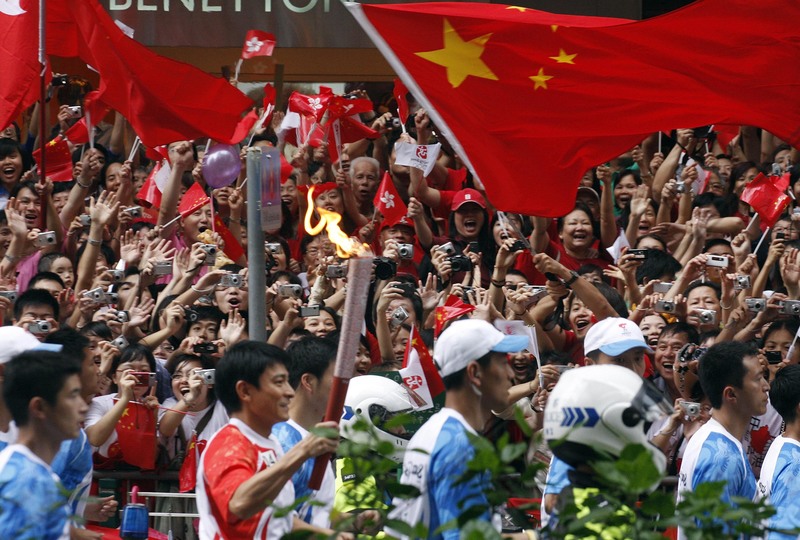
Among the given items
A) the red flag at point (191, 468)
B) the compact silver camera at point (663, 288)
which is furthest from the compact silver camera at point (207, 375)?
the compact silver camera at point (663, 288)

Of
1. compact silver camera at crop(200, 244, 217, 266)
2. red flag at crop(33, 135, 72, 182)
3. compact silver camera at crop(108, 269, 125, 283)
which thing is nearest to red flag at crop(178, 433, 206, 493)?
compact silver camera at crop(200, 244, 217, 266)

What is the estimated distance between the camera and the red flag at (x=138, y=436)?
793cm

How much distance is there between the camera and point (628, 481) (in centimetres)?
392

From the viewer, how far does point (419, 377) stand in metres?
7.84

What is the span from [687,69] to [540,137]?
993 millimetres

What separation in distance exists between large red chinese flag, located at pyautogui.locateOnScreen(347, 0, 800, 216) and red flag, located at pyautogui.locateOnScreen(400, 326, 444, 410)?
55.6 inches

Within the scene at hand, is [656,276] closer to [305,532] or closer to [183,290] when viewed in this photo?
[183,290]

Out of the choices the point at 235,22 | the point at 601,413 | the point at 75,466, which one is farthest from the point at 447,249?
the point at 235,22

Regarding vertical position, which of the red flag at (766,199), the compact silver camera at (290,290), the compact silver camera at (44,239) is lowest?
the compact silver camera at (290,290)

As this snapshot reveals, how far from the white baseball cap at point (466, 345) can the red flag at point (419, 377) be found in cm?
224

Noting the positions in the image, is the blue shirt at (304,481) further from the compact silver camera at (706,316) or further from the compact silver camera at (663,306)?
the compact silver camera at (706,316)

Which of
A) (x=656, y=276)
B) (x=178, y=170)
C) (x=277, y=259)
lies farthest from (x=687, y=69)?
(x=178, y=170)

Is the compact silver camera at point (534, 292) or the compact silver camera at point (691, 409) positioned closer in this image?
the compact silver camera at point (691, 409)

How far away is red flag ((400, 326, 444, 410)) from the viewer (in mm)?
7785
